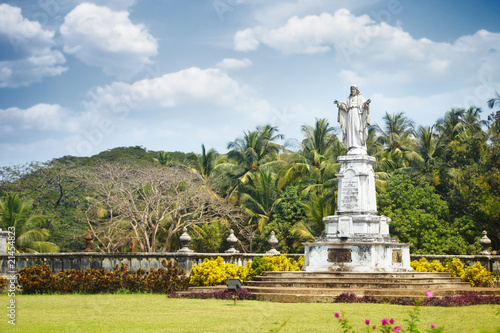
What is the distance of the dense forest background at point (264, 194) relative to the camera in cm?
2952

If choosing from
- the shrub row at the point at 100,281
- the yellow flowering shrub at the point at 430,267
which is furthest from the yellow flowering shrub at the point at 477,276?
the shrub row at the point at 100,281

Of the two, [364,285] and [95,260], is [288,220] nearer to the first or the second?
[95,260]

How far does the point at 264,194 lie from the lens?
3747 cm

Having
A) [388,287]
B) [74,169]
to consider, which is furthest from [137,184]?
[388,287]

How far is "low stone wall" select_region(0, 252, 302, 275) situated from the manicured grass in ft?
12.6

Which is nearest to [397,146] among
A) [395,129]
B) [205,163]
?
[395,129]

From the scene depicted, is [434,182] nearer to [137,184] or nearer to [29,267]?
[137,184]

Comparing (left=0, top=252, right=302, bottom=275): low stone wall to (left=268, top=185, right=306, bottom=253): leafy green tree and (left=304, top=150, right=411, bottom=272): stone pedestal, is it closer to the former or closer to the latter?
(left=304, top=150, right=411, bottom=272): stone pedestal

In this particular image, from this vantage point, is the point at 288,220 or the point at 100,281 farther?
the point at 288,220

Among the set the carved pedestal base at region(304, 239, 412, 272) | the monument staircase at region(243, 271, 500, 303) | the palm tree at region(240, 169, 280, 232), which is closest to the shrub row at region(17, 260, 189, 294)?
the monument staircase at region(243, 271, 500, 303)

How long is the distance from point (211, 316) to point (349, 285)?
5965 mm

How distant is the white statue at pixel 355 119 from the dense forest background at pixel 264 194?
30.7 ft

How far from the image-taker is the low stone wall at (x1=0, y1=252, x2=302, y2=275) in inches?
770

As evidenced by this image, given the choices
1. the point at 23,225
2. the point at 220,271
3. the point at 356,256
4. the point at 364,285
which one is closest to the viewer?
the point at 364,285
